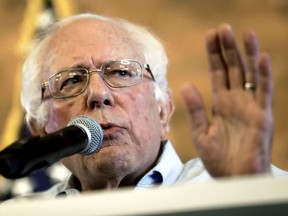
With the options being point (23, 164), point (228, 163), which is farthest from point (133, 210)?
point (228, 163)

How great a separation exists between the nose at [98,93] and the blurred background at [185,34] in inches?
34.1

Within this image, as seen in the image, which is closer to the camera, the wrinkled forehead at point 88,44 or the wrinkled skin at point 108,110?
the wrinkled skin at point 108,110

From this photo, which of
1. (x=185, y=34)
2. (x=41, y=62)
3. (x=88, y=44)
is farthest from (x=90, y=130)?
(x=185, y=34)

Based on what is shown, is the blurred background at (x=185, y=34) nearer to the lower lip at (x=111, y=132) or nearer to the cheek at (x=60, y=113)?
the cheek at (x=60, y=113)

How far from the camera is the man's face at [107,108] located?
1.47m

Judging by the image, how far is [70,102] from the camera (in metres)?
1.58

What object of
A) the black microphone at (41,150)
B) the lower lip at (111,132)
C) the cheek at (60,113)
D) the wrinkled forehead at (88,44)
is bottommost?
the lower lip at (111,132)

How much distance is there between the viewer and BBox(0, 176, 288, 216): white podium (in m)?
0.57

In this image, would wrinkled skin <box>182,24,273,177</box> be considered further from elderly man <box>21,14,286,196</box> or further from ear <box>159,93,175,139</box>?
ear <box>159,93,175,139</box>

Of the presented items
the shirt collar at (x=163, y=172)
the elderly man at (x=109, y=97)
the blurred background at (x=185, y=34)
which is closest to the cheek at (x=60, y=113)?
the elderly man at (x=109, y=97)

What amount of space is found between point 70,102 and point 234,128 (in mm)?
737

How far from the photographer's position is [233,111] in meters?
0.95

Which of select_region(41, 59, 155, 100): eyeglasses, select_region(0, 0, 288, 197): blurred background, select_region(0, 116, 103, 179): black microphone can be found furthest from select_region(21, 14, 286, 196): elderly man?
select_region(0, 0, 288, 197): blurred background

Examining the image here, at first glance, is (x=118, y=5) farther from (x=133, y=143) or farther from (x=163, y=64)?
(x=133, y=143)
